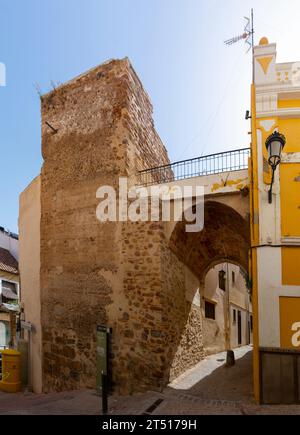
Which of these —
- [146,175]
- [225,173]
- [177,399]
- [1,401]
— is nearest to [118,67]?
[146,175]

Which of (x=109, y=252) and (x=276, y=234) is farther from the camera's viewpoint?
(x=109, y=252)

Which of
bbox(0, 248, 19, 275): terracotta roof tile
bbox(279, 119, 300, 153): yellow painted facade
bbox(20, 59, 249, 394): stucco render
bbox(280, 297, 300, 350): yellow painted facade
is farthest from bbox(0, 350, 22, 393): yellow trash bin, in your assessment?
bbox(0, 248, 19, 275): terracotta roof tile

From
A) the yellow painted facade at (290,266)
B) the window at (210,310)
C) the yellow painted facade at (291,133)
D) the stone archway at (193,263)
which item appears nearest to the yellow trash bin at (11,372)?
the stone archway at (193,263)

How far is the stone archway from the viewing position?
279 inches

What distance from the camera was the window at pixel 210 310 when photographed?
11.6m

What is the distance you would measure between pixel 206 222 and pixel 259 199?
228 centimetres

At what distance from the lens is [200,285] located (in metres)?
10.1

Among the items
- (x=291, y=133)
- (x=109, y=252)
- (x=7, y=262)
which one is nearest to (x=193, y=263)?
(x=109, y=252)

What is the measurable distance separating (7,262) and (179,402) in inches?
710

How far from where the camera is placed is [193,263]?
906 centimetres

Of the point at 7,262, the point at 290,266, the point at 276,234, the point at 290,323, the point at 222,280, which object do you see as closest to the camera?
the point at 290,323

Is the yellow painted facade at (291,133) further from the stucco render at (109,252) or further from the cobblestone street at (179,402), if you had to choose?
the cobblestone street at (179,402)

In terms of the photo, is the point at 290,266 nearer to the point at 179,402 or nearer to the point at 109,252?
the point at 179,402

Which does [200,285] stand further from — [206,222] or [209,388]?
[209,388]
